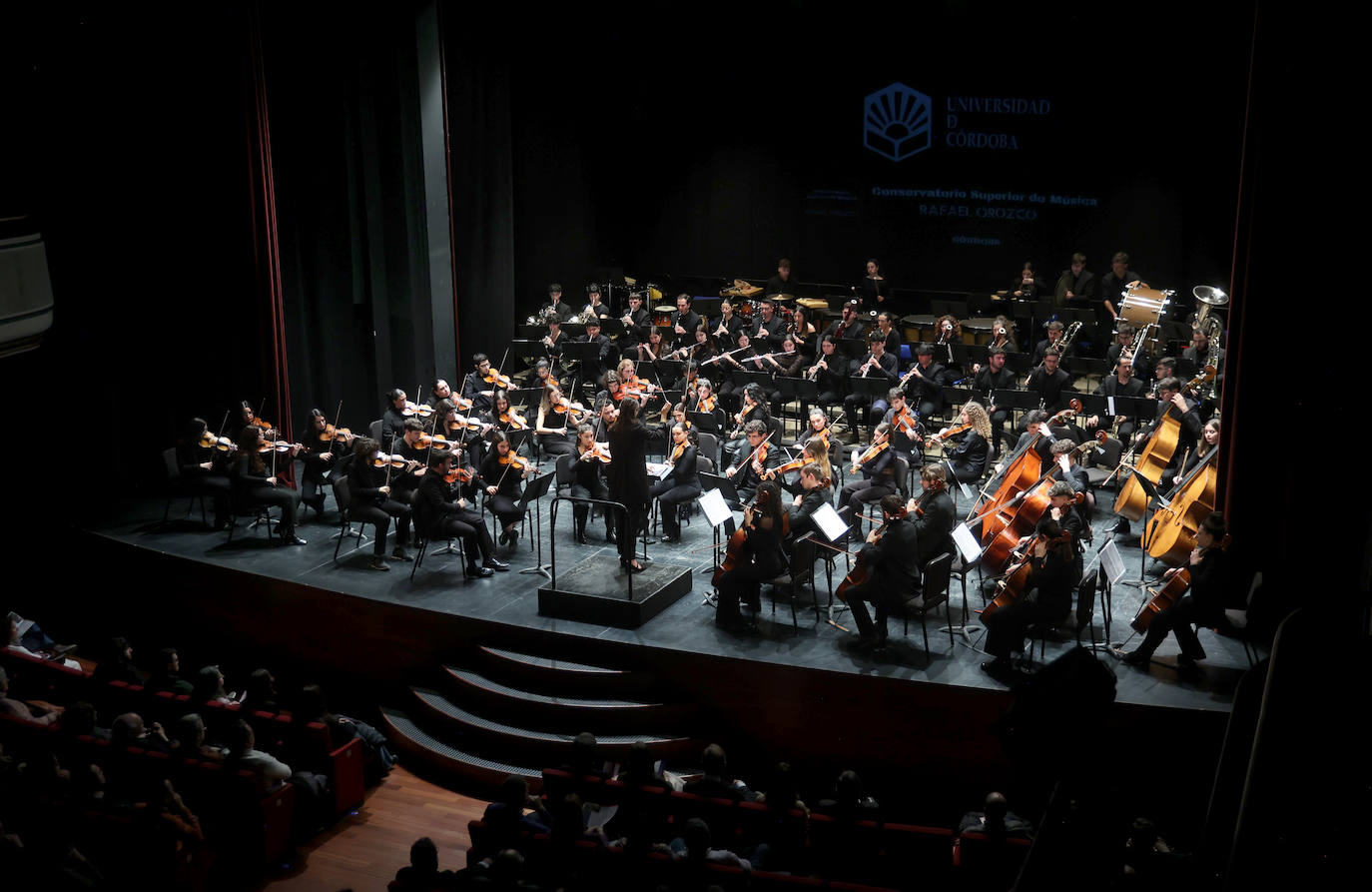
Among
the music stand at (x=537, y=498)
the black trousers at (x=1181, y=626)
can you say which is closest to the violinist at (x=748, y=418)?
the music stand at (x=537, y=498)

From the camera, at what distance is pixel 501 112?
16375 millimetres

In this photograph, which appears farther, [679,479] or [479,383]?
[479,383]

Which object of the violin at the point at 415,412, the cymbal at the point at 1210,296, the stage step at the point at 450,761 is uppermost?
the cymbal at the point at 1210,296

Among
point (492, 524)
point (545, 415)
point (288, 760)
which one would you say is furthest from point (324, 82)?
point (288, 760)

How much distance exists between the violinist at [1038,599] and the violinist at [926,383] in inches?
175

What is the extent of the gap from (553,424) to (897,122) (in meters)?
7.29

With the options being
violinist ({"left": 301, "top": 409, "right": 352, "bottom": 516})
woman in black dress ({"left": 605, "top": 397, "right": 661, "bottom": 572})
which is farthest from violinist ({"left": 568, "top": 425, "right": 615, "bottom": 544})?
violinist ({"left": 301, "top": 409, "right": 352, "bottom": 516})

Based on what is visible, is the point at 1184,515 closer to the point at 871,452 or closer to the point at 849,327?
the point at 871,452

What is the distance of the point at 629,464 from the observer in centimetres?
1027

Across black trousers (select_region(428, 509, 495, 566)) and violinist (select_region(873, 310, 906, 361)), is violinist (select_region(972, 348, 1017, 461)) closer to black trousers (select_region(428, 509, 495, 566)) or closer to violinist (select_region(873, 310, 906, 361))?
violinist (select_region(873, 310, 906, 361))

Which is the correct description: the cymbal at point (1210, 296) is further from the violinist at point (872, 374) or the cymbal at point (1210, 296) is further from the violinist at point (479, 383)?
the violinist at point (479, 383)

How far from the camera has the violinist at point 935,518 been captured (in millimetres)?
9367

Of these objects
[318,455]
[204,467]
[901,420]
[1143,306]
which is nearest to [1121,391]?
[1143,306]

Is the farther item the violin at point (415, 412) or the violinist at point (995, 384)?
the violinist at point (995, 384)
